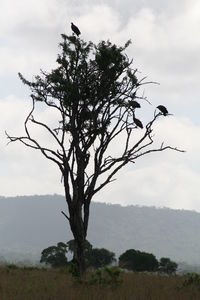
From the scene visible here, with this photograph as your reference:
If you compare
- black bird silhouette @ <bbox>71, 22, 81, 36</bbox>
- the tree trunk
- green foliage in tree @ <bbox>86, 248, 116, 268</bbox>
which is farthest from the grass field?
green foliage in tree @ <bbox>86, 248, 116, 268</bbox>

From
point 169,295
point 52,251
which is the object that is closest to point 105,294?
point 169,295

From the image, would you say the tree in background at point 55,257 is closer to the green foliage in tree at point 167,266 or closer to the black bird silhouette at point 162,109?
the green foliage in tree at point 167,266

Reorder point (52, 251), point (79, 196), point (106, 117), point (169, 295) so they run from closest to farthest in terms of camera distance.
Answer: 1. point (169, 295)
2. point (79, 196)
3. point (106, 117)
4. point (52, 251)

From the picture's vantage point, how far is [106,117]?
21.2 metres

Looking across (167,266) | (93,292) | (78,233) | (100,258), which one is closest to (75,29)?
(78,233)

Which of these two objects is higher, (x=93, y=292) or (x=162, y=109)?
(x=162, y=109)

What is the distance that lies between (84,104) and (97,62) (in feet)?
5.79

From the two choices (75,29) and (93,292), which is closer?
(93,292)

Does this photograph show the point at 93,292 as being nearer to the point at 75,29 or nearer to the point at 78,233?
the point at 78,233

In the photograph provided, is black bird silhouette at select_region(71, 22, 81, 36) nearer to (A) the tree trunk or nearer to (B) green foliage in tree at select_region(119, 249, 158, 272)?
(A) the tree trunk

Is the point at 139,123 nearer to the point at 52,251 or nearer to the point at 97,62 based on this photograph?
the point at 97,62

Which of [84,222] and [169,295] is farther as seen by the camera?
[84,222]

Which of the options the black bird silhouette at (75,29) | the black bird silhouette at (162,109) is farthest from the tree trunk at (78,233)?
the black bird silhouette at (75,29)

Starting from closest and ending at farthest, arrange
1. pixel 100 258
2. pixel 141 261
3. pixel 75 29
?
pixel 75 29
pixel 141 261
pixel 100 258
